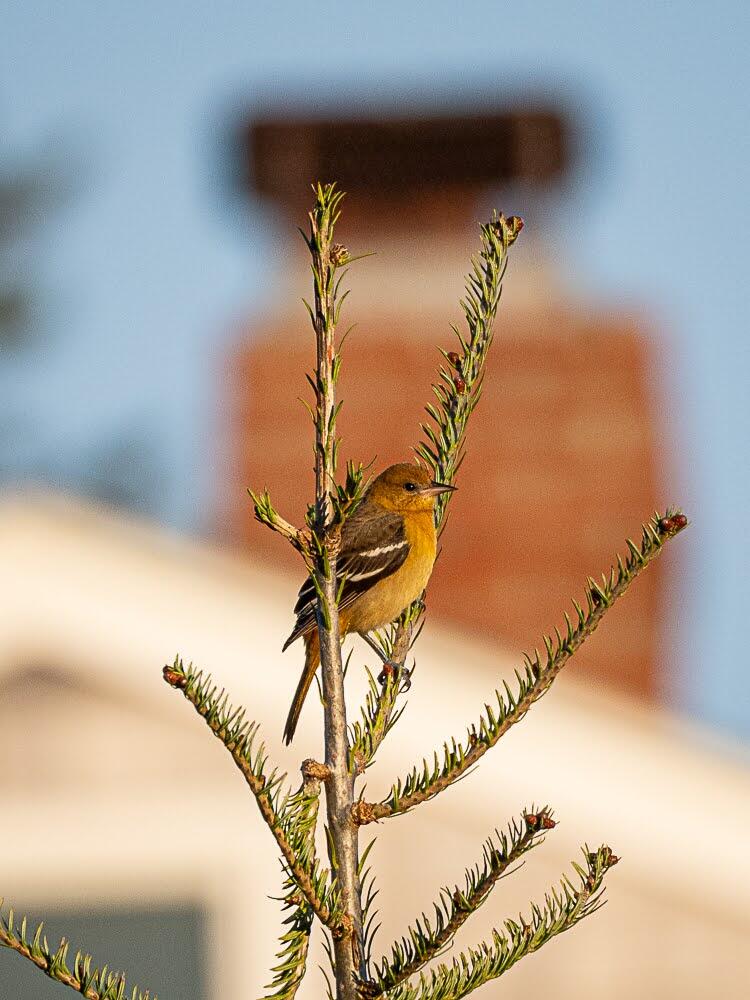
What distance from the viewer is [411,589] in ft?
16.1

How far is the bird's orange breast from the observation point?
4914 millimetres

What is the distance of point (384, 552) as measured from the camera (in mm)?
5500

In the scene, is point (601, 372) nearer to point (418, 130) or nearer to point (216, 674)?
point (418, 130)

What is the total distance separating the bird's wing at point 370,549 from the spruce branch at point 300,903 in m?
2.46

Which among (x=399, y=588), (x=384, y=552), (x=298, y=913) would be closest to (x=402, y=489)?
(x=384, y=552)

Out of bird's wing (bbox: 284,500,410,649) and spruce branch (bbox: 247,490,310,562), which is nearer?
spruce branch (bbox: 247,490,310,562)

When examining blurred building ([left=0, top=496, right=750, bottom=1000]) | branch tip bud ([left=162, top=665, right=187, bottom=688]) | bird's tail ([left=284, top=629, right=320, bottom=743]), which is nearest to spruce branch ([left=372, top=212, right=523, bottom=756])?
branch tip bud ([left=162, top=665, right=187, bottom=688])

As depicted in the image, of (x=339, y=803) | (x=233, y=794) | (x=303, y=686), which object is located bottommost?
(x=339, y=803)

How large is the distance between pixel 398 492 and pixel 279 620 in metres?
4.36

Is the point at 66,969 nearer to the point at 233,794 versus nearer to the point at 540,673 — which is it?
the point at 540,673

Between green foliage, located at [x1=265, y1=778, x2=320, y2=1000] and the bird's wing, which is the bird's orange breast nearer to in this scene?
the bird's wing

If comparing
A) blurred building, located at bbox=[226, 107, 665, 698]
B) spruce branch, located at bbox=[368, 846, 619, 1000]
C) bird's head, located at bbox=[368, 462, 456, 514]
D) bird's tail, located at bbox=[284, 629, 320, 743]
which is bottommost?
spruce branch, located at bbox=[368, 846, 619, 1000]

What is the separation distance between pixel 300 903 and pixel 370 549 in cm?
316

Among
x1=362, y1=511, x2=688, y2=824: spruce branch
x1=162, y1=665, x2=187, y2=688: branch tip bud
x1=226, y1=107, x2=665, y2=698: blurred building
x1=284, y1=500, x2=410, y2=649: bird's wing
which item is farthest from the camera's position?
x1=226, y1=107, x2=665, y2=698: blurred building
